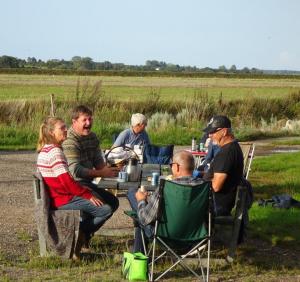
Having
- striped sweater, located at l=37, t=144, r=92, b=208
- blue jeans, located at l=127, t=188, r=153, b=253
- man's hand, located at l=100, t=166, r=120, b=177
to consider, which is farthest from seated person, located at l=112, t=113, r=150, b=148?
striped sweater, located at l=37, t=144, r=92, b=208

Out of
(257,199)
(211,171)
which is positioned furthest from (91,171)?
(257,199)

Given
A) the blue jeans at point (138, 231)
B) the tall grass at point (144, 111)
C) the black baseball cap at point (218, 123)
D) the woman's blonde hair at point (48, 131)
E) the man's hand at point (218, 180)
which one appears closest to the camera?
the blue jeans at point (138, 231)

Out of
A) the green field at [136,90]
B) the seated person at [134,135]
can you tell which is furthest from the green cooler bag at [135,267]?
the green field at [136,90]

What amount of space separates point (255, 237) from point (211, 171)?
1.36 metres

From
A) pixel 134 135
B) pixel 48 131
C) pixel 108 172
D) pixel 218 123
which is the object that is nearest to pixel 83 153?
pixel 108 172

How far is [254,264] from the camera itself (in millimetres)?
6625

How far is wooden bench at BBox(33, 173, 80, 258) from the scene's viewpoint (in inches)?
248

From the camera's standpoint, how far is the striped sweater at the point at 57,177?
628 cm

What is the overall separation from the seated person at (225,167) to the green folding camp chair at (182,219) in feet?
2.57

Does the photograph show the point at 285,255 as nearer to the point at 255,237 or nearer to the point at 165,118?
the point at 255,237

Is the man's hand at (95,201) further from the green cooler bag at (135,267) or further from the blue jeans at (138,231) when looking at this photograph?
the green cooler bag at (135,267)

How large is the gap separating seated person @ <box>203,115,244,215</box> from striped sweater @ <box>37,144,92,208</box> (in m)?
1.20

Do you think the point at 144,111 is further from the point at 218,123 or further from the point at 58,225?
the point at 58,225

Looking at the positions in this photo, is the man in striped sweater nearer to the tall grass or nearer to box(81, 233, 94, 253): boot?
box(81, 233, 94, 253): boot
